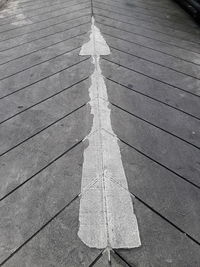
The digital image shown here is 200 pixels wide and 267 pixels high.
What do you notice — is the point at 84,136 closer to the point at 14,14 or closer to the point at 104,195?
the point at 104,195

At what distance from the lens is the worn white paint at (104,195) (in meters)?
1.45

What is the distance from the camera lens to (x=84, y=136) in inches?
83.7

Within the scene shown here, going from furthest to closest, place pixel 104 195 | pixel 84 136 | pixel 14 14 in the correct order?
1. pixel 14 14
2. pixel 84 136
3. pixel 104 195

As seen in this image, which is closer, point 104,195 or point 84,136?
point 104,195

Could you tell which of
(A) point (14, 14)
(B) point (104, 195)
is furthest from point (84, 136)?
(A) point (14, 14)

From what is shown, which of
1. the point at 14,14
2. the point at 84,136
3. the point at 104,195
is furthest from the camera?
the point at 14,14

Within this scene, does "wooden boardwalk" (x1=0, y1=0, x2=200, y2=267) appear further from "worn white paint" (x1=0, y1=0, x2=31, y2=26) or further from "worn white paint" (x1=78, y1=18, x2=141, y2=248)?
"worn white paint" (x1=0, y1=0, x2=31, y2=26)

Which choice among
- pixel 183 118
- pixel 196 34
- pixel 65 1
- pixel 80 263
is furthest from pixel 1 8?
pixel 80 263

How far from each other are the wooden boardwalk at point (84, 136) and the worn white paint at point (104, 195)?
49 millimetres

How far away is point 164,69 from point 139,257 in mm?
2379

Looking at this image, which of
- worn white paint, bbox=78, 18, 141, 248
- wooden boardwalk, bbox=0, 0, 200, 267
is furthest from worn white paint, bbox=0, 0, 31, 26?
worn white paint, bbox=78, 18, 141, 248

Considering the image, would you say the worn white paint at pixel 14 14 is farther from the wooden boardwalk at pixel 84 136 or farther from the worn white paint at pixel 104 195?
the worn white paint at pixel 104 195

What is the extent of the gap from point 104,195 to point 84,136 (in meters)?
0.62

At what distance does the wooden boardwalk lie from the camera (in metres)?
1.45
